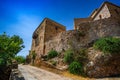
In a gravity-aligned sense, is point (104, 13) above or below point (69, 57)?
above

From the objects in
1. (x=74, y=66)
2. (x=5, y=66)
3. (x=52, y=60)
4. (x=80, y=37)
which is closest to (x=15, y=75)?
(x=5, y=66)

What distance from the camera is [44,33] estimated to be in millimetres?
33094

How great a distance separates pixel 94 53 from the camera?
2023 centimetres

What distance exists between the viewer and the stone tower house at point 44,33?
3251 centimetres

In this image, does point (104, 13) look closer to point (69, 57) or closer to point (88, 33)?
point (88, 33)

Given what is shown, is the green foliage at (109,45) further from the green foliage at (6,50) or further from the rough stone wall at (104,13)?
the green foliage at (6,50)

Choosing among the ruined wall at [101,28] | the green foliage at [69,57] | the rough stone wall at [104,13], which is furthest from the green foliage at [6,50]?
the rough stone wall at [104,13]

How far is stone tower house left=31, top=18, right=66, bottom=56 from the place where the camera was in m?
32.5

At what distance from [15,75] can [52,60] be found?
12.1m

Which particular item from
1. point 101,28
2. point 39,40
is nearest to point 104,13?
point 101,28

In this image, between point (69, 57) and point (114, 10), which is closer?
point (69, 57)

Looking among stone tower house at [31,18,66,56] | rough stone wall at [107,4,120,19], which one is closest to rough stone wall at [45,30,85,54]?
stone tower house at [31,18,66,56]

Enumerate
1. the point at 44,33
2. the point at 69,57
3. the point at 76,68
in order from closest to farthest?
1. the point at 76,68
2. the point at 69,57
3. the point at 44,33

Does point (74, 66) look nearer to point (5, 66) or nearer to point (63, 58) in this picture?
point (63, 58)
